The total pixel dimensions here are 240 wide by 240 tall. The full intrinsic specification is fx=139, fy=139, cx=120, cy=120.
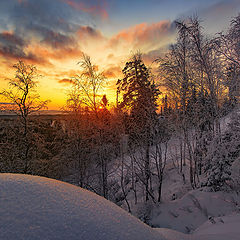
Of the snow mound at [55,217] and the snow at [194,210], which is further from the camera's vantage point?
the snow at [194,210]

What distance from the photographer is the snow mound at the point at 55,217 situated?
1.10 meters

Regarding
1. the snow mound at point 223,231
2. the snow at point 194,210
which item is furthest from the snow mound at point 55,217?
the snow at point 194,210

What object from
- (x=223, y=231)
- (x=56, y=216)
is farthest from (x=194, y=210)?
(x=56, y=216)

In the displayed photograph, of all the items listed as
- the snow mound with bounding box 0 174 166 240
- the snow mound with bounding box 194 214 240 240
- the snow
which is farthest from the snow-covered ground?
the snow

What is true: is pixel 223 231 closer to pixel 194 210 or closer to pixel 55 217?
pixel 55 217

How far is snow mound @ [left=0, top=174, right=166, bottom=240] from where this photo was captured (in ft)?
3.60

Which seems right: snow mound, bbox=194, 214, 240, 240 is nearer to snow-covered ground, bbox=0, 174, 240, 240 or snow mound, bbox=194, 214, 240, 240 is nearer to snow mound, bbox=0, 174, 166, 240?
snow-covered ground, bbox=0, 174, 240, 240

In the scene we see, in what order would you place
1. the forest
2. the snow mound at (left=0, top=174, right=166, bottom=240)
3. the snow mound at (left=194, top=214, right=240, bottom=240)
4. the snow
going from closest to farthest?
the snow mound at (left=0, top=174, right=166, bottom=240) → the snow mound at (left=194, top=214, right=240, bottom=240) → the snow → the forest

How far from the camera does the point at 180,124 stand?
986 cm

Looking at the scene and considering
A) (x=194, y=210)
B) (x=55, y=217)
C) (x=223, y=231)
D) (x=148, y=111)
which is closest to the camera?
(x=55, y=217)

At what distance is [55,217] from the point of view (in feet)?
4.16

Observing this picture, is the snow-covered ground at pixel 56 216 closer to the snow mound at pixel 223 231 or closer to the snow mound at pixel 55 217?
the snow mound at pixel 55 217

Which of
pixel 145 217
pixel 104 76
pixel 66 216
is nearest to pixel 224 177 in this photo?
pixel 145 217

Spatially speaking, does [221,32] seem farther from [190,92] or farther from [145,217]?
[145,217]
